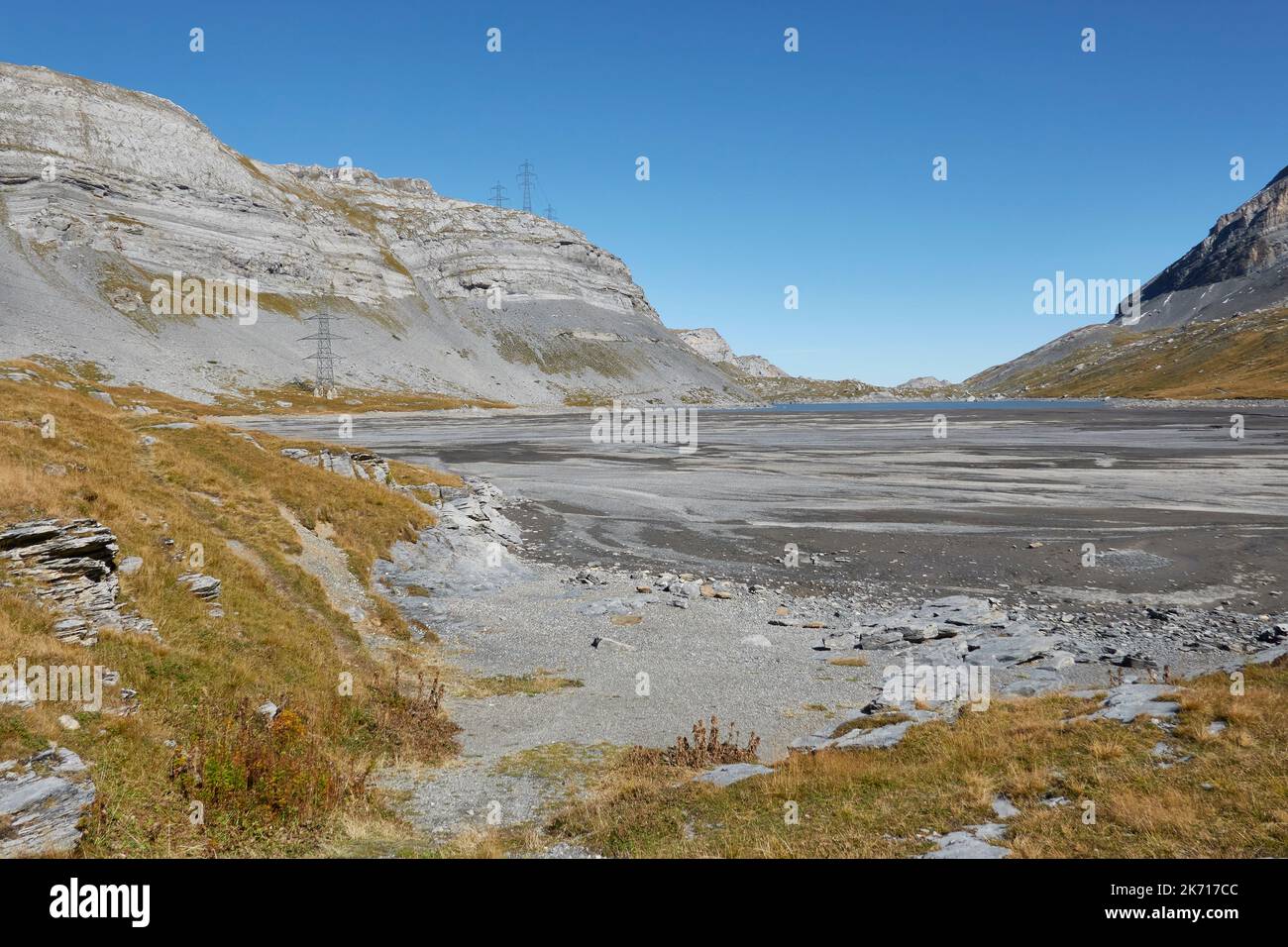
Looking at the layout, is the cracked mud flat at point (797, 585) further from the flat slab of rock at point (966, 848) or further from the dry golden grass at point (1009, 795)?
the flat slab of rock at point (966, 848)

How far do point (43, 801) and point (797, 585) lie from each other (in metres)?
24.2

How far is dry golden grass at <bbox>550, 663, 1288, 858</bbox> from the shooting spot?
7.75 metres

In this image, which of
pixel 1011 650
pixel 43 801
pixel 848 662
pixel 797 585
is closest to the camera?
pixel 43 801

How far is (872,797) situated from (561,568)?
73.9 feet

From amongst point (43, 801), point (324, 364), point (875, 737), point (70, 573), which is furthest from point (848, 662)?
point (324, 364)

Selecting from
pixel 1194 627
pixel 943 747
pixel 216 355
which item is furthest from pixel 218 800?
pixel 216 355

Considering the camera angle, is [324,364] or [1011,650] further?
[324,364]

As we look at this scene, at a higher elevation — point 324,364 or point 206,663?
point 324,364

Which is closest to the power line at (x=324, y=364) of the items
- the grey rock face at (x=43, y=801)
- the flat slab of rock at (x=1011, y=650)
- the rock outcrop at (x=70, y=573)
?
the rock outcrop at (x=70, y=573)

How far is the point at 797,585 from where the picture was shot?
1094 inches

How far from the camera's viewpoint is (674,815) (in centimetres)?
984

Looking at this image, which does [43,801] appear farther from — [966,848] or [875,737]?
[875,737]

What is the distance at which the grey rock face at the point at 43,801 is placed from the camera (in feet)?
23.9

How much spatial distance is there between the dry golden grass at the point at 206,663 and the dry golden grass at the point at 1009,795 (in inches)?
177
